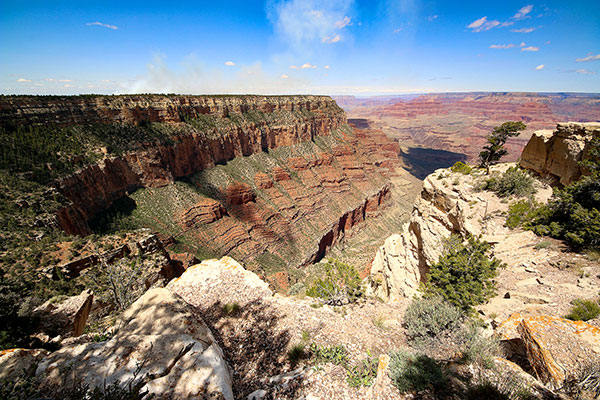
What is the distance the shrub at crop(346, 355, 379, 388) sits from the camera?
7.33 meters

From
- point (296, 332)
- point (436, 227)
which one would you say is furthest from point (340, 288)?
point (436, 227)

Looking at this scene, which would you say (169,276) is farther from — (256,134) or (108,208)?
(256,134)

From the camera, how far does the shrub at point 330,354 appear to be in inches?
336

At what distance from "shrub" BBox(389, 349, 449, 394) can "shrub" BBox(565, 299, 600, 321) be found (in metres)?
5.80

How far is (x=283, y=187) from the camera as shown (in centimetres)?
6131

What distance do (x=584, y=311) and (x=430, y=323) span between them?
521 cm

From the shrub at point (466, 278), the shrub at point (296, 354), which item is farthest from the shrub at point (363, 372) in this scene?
the shrub at point (466, 278)

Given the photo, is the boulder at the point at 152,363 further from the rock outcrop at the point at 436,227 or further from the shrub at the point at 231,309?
the rock outcrop at the point at 436,227

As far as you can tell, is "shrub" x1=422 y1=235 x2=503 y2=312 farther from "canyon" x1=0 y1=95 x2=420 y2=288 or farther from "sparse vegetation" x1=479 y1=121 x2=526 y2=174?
"canyon" x1=0 y1=95 x2=420 y2=288

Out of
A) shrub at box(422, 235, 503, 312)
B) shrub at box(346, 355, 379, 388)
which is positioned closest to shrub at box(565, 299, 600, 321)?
shrub at box(422, 235, 503, 312)

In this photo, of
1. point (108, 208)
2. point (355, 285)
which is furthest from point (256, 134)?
point (355, 285)

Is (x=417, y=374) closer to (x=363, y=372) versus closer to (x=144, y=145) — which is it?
(x=363, y=372)

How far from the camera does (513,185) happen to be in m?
16.6

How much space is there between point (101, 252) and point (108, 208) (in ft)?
54.4
